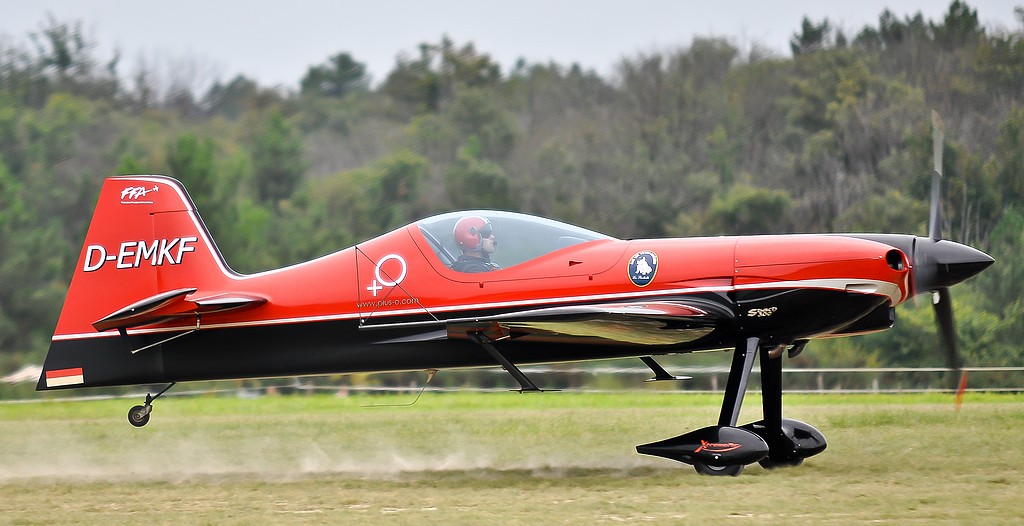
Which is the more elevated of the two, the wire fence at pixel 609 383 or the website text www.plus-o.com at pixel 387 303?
the website text www.plus-o.com at pixel 387 303

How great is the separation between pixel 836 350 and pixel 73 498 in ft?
56.1

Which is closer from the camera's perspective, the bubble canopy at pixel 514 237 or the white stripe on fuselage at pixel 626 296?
the white stripe on fuselage at pixel 626 296

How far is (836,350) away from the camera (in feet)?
75.8

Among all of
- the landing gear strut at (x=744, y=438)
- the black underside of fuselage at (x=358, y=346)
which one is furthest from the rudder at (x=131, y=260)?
the landing gear strut at (x=744, y=438)

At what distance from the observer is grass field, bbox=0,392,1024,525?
26.0 feet

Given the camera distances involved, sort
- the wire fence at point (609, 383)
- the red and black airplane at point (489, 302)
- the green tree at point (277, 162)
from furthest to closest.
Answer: the green tree at point (277, 162) < the wire fence at point (609, 383) < the red and black airplane at point (489, 302)

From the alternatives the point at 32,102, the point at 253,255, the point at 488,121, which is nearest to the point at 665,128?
the point at 488,121

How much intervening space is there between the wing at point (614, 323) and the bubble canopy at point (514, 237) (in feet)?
2.10

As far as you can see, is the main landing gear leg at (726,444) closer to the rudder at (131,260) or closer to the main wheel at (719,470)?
the main wheel at (719,470)

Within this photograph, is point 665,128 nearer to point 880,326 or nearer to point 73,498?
point 880,326

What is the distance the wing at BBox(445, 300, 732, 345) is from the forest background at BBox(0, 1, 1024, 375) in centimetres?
1623

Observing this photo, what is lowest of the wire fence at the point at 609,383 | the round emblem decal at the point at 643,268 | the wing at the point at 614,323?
the wire fence at the point at 609,383

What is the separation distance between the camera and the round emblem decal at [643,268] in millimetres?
9969

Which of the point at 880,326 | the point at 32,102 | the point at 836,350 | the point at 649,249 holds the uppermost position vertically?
the point at 32,102
